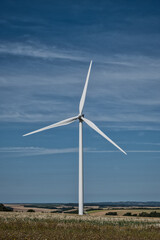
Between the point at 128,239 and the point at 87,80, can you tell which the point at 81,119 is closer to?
the point at 87,80

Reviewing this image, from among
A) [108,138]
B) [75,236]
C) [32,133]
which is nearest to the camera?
[75,236]

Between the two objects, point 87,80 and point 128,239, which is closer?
point 128,239

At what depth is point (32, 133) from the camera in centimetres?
5569

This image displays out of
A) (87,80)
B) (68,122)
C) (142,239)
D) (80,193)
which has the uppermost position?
(87,80)

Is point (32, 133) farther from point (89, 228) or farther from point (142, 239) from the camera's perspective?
point (142, 239)

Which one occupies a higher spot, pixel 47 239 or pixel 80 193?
pixel 80 193

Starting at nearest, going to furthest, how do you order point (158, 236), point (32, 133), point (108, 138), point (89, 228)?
1. point (158, 236)
2. point (89, 228)
3. point (108, 138)
4. point (32, 133)

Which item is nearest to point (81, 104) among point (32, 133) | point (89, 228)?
point (32, 133)

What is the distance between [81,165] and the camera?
53.8m

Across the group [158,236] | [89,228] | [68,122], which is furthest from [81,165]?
[158,236]

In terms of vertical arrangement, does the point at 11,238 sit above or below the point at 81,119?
below

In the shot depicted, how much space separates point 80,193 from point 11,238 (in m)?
33.3

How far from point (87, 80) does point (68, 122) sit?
7.97 m

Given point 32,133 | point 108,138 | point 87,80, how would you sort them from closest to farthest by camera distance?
point 108,138 → point 32,133 → point 87,80
